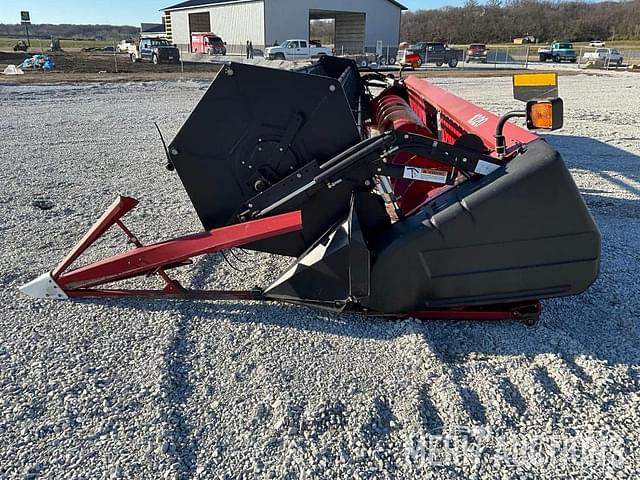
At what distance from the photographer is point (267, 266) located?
136 inches

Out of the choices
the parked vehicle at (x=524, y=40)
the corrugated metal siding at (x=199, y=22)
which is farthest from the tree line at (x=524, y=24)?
the corrugated metal siding at (x=199, y=22)

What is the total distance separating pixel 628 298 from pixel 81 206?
423 cm

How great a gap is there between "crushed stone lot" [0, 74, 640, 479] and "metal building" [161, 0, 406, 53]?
34656 millimetres

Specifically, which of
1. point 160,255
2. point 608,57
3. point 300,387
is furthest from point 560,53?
point 300,387

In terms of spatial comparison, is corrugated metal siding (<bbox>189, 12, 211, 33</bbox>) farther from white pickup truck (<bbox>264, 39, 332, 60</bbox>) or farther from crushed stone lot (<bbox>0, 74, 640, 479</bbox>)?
crushed stone lot (<bbox>0, 74, 640, 479</bbox>)

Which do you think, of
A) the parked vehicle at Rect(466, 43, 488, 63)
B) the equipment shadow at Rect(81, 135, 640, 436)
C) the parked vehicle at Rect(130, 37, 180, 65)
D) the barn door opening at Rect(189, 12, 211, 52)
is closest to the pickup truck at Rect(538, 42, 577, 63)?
the parked vehicle at Rect(466, 43, 488, 63)

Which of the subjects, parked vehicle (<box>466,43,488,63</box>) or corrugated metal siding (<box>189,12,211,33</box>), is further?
corrugated metal siding (<box>189,12,211,33</box>)

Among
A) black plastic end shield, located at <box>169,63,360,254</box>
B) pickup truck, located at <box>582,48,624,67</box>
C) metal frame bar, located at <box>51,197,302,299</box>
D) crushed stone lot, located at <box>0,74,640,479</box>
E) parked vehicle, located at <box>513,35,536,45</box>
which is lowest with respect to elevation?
crushed stone lot, located at <box>0,74,640,479</box>

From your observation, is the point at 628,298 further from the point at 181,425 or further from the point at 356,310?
the point at 181,425

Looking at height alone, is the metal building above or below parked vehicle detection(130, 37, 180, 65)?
above

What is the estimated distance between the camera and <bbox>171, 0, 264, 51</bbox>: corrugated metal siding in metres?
35.5

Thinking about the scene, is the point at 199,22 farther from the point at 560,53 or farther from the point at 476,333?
the point at 476,333

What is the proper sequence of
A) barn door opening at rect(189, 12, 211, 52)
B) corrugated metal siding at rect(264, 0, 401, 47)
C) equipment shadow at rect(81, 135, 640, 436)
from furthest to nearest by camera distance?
barn door opening at rect(189, 12, 211, 52), corrugated metal siding at rect(264, 0, 401, 47), equipment shadow at rect(81, 135, 640, 436)

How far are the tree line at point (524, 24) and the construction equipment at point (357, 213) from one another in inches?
2720
